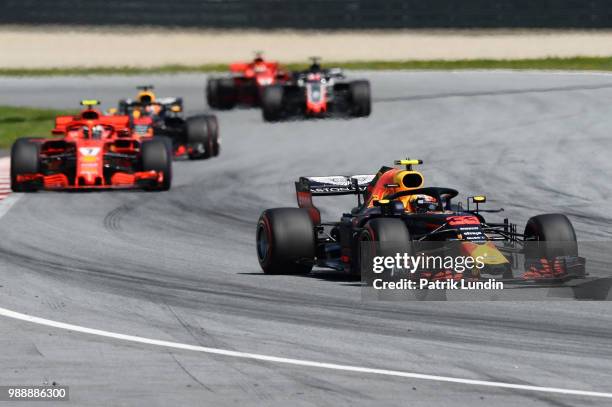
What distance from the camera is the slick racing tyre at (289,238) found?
14289 millimetres

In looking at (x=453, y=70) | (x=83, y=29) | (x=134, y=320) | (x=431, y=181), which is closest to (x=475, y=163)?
(x=431, y=181)

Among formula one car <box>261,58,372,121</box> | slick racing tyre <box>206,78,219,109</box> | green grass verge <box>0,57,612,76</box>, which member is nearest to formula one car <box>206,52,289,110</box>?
slick racing tyre <box>206,78,219,109</box>

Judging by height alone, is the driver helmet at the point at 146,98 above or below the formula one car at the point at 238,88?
above

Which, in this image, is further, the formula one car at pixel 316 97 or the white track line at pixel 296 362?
the formula one car at pixel 316 97

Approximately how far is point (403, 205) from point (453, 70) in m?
34.1

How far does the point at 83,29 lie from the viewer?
2103 inches

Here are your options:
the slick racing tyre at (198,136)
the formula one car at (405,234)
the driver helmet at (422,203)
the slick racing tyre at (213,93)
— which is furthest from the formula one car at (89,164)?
the slick racing tyre at (213,93)

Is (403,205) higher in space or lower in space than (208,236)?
higher

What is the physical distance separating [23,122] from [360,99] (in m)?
8.76

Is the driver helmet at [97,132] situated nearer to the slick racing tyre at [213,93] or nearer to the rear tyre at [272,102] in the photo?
the rear tyre at [272,102]

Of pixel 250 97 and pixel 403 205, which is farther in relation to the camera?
pixel 250 97

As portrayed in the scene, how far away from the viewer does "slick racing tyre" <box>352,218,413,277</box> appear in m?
12.4

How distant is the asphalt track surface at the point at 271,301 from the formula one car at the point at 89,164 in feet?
1.05

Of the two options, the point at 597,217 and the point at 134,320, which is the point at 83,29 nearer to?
the point at 597,217
